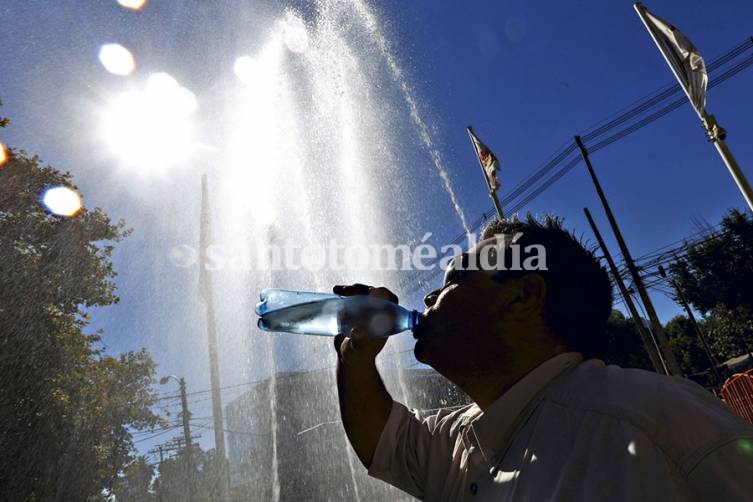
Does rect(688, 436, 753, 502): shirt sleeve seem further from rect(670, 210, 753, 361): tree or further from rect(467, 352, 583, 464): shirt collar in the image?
rect(670, 210, 753, 361): tree

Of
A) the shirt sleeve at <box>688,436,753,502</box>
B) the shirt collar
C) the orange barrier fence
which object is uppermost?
the shirt collar

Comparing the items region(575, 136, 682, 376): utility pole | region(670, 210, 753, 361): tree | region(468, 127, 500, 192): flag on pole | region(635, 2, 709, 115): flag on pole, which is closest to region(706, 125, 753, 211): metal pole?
region(635, 2, 709, 115): flag on pole

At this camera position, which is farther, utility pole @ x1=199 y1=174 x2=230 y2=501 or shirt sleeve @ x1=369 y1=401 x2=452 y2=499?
utility pole @ x1=199 y1=174 x2=230 y2=501

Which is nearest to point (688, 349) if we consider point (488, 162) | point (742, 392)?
Answer: point (488, 162)

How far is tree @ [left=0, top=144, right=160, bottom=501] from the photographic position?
9.70 meters

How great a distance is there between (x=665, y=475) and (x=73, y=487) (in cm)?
1400

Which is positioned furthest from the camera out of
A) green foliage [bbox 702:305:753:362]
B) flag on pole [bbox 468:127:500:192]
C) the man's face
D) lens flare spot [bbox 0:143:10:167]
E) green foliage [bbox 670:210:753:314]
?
green foliage [bbox 702:305:753:362]

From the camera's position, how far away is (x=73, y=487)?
11234 mm

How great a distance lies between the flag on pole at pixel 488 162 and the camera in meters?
12.1

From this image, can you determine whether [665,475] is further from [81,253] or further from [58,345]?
[81,253]

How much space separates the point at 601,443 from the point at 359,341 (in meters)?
1.14

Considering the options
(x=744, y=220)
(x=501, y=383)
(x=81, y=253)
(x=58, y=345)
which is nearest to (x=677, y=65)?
(x=501, y=383)

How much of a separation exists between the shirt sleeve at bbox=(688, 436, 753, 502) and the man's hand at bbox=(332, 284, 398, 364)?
1.33m

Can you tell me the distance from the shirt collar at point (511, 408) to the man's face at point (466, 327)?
0.23 metres
